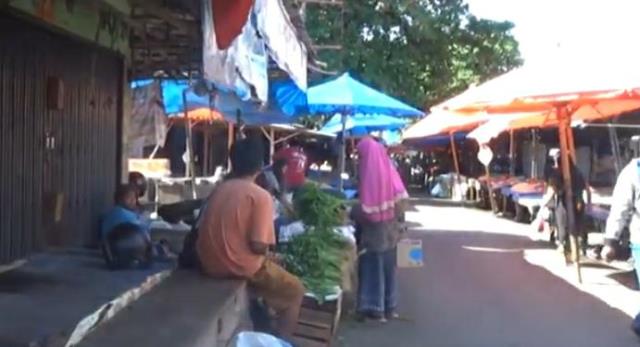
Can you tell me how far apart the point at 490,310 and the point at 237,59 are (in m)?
5.10

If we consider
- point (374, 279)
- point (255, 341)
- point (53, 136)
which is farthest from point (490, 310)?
point (255, 341)

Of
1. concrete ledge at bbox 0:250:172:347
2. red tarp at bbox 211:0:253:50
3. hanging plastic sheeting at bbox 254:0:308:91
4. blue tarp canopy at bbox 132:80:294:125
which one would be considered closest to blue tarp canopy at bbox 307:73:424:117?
blue tarp canopy at bbox 132:80:294:125

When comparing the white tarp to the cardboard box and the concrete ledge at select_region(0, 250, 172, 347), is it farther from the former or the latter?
the cardboard box

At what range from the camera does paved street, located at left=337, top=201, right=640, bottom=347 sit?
930cm

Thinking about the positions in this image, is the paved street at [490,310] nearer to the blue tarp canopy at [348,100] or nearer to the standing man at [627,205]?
the standing man at [627,205]

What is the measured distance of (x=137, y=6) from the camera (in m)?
8.89

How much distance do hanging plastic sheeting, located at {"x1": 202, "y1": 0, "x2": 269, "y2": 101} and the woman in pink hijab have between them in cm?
160

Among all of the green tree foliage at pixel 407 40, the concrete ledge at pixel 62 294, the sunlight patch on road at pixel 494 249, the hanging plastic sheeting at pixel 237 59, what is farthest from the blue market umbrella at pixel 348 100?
the green tree foliage at pixel 407 40

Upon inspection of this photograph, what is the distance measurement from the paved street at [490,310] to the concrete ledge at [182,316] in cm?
230

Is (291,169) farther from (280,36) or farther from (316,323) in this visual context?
(316,323)

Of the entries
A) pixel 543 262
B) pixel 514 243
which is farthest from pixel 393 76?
pixel 543 262

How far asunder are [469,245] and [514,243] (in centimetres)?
92

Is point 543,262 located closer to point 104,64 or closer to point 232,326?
point 104,64

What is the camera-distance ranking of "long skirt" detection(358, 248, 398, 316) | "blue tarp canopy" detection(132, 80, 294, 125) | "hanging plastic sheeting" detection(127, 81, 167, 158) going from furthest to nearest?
1. "blue tarp canopy" detection(132, 80, 294, 125)
2. "hanging plastic sheeting" detection(127, 81, 167, 158)
3. "long skirt" detection(358, 248, 398, 316)
